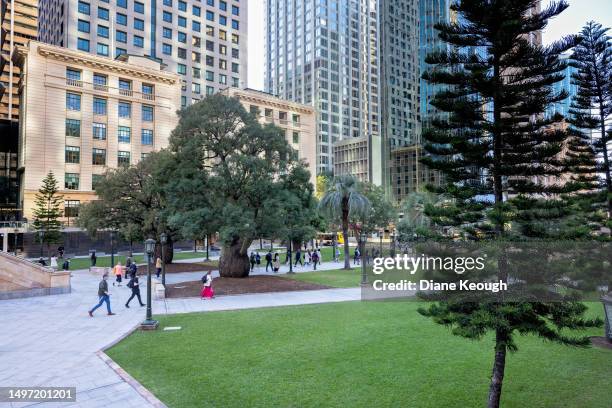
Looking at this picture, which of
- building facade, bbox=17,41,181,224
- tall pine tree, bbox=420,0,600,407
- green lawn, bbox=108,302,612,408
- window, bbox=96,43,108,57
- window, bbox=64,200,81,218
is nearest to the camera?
tall pine tree, bbox=420,0,600,407

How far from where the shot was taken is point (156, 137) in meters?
63.3

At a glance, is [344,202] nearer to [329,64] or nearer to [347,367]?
[347,367]

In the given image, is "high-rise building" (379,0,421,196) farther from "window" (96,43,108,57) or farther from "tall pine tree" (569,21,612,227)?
"tall pine tree" (569,21,612,227)

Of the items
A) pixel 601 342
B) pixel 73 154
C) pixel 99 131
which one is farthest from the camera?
pixel 99 131

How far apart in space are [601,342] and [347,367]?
844cm

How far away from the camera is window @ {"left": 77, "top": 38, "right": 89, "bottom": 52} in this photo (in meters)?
66.0

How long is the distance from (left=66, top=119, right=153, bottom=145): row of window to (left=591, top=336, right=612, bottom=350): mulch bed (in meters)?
61.2

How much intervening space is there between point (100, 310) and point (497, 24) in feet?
62.6

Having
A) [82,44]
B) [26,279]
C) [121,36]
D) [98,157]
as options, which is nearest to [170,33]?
[121,36]

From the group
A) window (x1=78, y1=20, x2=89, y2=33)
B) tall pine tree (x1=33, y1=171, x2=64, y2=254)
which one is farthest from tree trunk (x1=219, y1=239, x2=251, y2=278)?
window (x1=78, y1=20, x2=89, y2=33)

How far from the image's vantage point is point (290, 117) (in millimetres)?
83250

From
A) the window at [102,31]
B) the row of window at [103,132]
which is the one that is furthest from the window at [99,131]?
the window at [102,31]

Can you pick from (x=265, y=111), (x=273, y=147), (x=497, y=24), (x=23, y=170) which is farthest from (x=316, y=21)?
(x=497, y=24)

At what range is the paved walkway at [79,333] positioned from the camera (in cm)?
966
